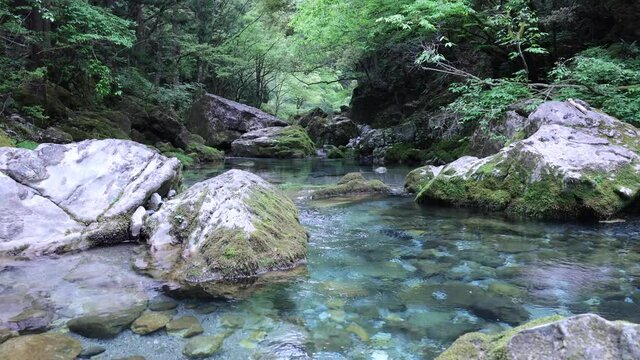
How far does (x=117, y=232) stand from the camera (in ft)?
20.5

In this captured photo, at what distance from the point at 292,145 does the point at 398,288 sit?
1839 centimetres

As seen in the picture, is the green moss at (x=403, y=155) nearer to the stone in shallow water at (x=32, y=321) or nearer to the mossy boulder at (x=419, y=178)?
the mossy boulder at (x=419, y=178)

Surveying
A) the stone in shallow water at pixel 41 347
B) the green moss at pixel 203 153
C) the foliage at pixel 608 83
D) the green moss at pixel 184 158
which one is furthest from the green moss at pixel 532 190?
the green moss at pixel 203 153

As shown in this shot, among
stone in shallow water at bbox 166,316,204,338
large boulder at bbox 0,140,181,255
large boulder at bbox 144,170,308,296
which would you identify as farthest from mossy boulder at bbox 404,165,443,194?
stone in shallow water at bbox 166,316,204,338

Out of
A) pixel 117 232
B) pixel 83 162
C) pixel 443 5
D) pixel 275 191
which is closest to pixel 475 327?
pixel 275 191

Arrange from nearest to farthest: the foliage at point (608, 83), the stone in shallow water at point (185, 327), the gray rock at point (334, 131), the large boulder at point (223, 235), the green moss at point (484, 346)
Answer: the green moss at point (484, 346) < the stone in shallow water at point (185, 327) < the large boulder at point (223, 235) < the foliage at point (608, 83) < the gray rock at point (334, 131)

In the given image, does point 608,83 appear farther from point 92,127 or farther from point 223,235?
point 92,127

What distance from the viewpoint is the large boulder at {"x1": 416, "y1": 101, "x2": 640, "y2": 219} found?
733cm

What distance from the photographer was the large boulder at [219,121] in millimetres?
24297

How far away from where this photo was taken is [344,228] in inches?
291

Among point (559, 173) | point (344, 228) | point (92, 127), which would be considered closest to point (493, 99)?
point (559, 173)

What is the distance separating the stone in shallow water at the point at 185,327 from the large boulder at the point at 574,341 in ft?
7.84

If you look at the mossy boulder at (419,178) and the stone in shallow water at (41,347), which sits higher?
the mossy boulder at (419,178)

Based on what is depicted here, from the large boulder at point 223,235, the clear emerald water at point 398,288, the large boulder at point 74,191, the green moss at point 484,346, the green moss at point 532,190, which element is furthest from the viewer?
the green moss at point 532,190
